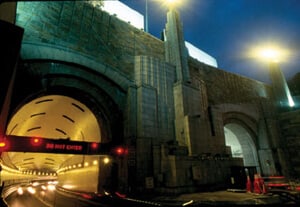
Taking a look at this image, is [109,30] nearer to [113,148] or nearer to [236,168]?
[113,148]

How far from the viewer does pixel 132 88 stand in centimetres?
1397

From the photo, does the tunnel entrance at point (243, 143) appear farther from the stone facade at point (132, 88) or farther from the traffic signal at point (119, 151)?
the traffic signal at point (119, 151)

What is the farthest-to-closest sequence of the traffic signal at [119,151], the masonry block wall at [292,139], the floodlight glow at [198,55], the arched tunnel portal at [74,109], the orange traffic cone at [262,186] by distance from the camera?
the floodlight glow at [198,55] → the masonry block wall at [292,139] → the traffic signal at [119,151] → the arched tunnel portal at [74,109] → the orange traffic cone at [262,186]

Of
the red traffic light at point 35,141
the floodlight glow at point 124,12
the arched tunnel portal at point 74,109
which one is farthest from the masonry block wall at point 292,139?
the red traffic light at point 35,141

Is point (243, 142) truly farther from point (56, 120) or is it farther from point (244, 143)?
point (56, 120)

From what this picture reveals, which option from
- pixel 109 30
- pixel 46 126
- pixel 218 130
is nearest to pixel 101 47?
pixel 109 30

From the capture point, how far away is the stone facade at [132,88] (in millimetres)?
11430

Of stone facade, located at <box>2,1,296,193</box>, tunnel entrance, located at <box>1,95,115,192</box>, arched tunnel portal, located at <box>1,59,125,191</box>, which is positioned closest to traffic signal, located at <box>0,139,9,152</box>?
arched tunnel portal, located at <box>1,59,125,191</box>

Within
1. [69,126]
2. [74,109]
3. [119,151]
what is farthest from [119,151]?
[69,126]

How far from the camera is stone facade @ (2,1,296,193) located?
11430 mm

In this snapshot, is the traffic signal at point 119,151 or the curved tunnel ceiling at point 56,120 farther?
the curved tunnel ceiling at point 56,120

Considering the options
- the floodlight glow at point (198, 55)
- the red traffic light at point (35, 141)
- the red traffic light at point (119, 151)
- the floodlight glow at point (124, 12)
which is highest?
the floodlight glow at point (198, 55)

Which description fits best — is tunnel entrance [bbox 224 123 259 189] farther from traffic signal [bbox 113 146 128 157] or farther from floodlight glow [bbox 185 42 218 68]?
traffic signal [bbox 113 146 128 157]

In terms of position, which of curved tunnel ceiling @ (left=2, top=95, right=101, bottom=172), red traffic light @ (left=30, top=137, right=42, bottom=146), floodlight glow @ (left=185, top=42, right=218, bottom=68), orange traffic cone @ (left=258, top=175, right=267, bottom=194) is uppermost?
floodlight glow @ (left=185, top=42, right=218, bottom=68)
